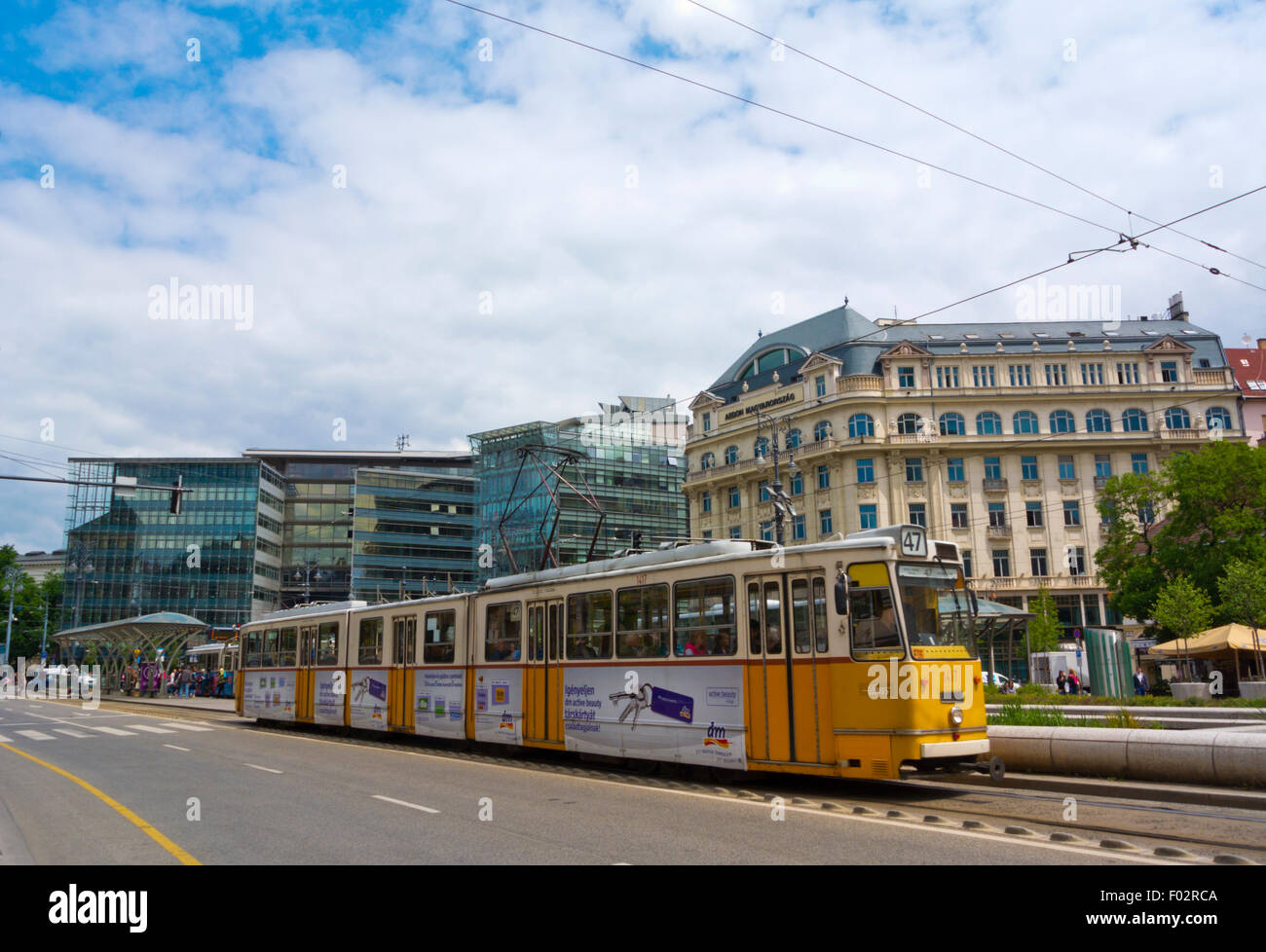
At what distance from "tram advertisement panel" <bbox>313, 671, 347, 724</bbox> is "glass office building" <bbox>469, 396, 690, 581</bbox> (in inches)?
1883

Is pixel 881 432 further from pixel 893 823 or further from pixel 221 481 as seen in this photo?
pixel 221 481

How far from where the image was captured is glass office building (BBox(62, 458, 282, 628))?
9012 centimetres

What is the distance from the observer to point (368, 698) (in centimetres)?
2248

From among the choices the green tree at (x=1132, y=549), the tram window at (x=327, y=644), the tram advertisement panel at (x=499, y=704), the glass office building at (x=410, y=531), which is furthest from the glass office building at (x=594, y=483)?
the tram advertisement panel at (x=499, y=704)

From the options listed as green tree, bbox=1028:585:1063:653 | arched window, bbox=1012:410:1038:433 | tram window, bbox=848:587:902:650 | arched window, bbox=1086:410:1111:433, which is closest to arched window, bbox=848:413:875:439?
arched window, bbox=1012:410:1038:433

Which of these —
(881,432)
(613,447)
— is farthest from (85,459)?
(881,432)

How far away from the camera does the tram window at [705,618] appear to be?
1284 cm

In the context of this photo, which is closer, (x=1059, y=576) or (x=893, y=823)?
(x=893, y=823)

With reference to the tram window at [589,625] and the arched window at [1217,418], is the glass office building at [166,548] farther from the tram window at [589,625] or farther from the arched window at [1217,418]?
the tram window at [589,625]

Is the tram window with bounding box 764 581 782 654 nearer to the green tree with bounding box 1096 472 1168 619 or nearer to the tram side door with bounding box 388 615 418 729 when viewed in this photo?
the tram side door with bounding box 388 615 418 729

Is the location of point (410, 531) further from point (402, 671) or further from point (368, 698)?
point (402, 671)

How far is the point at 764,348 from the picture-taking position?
67688 mm
